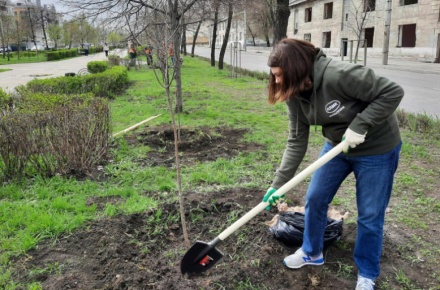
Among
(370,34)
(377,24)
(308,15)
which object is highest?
(308,15)

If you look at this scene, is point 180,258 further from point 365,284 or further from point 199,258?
point 365,284


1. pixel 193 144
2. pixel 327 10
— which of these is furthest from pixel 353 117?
pixel 327 10

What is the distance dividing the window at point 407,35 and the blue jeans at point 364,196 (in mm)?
27711

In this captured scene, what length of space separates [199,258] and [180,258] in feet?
1.40

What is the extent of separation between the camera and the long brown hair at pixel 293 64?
80.6 inches

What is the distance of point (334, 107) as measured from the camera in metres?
2.09

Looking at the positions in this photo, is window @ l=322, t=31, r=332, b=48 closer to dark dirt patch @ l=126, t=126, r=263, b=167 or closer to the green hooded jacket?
dark dirt patch @ l=126, t=126, r=263, b=167

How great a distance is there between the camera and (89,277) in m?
2.55

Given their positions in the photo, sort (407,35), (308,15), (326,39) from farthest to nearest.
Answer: (308,15) < (326,39) < (407,35)

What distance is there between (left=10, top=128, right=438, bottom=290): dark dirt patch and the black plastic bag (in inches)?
2.5

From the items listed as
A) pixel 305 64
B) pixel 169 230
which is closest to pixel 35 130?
pixel 169 230

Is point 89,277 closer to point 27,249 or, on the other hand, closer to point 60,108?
point 27,249

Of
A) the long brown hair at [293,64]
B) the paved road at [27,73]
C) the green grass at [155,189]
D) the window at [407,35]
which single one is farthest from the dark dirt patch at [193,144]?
the window at [407,35]

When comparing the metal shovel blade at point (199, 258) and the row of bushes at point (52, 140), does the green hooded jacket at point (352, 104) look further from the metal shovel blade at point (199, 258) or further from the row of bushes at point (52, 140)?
the row of bushes at point (52, 140)
